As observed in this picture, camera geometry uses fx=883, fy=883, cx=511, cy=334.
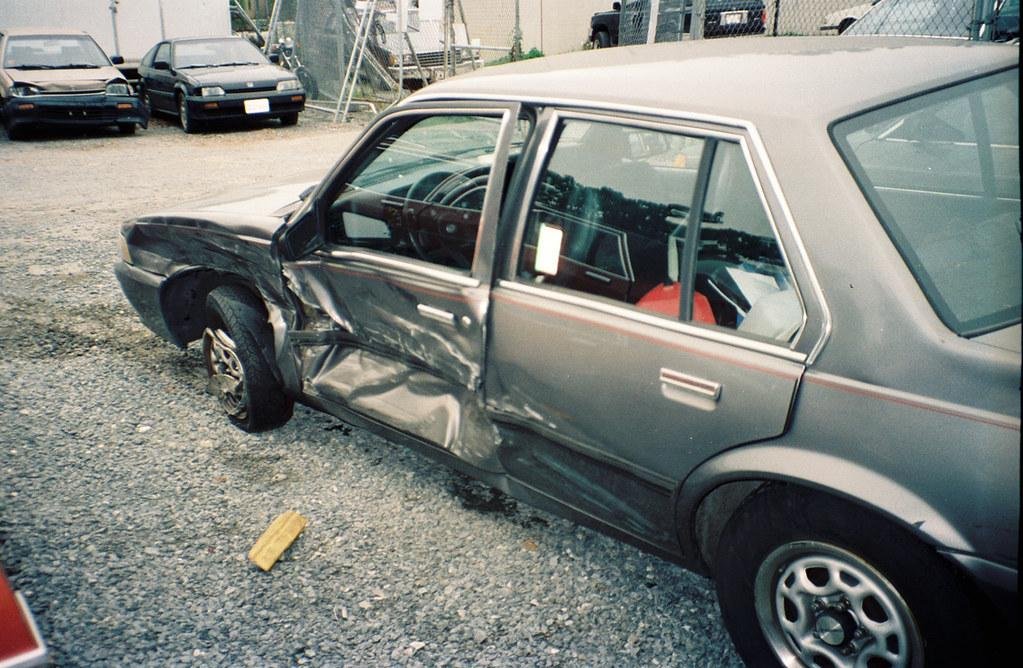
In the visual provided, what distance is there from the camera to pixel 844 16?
14289mm

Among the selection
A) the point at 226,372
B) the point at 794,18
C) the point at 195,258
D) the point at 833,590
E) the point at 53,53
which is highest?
the point at 794,18

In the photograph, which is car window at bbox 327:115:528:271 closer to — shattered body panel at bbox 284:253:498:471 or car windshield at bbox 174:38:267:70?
shattered body panel at bbox 284:253:498:471

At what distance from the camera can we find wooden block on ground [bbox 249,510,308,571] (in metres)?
3.01

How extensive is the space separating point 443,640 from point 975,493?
154 centimetres

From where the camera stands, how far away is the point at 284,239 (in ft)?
11.1

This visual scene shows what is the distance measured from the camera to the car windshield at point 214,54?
45.1 ft

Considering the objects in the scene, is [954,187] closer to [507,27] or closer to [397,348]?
[397,348]

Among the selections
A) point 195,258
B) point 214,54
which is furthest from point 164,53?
point 195,258

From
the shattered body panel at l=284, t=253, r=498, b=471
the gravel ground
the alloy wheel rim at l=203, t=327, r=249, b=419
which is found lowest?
the gravel ground

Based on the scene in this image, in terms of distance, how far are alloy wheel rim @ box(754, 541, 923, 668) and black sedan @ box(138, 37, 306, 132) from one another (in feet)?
41.2

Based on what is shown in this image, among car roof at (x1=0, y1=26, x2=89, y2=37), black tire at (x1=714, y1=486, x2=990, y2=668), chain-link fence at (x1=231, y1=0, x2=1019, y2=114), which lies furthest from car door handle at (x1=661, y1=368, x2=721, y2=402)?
car roof at (x1=0, y1=26, x2=89, y2=37)

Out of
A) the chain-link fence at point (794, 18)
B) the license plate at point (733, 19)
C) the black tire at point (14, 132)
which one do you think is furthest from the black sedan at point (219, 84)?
the license plate at point (733, 19)

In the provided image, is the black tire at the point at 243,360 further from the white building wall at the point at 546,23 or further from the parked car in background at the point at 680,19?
the white building wall at the point at 546,23

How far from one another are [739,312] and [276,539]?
1.81 metres
